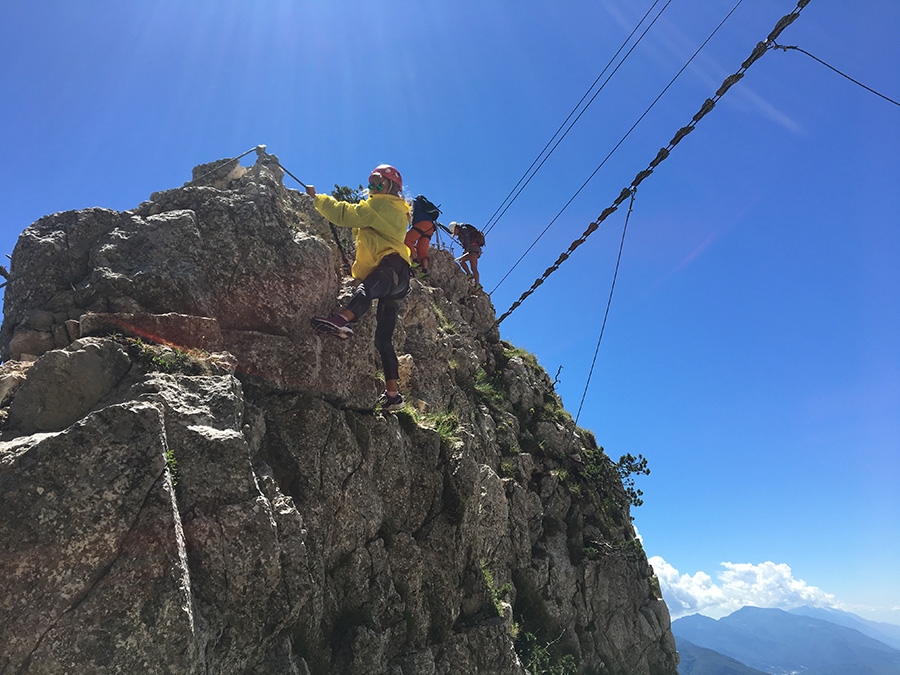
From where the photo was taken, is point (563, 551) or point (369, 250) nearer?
point (369, 250)

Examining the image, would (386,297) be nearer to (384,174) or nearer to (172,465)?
(384,174)

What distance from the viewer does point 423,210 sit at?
1551 centimetres

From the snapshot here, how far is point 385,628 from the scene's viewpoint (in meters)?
9.30

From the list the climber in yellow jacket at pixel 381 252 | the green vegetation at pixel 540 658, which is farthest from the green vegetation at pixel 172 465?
the green vegetation at pixel 540 658

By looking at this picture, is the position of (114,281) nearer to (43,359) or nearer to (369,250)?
(43,359)

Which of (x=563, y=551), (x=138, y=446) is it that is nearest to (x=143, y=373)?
(x=138, y=446)

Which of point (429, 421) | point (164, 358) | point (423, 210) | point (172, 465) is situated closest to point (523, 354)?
point (423, 210)

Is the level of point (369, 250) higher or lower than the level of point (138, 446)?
higher

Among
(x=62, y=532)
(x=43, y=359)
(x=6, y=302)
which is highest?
(x=6, y=302)

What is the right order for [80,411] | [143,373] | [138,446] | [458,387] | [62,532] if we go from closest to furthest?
[62,532] → [138,446] → [80,411] → [143,373] → [458,387]

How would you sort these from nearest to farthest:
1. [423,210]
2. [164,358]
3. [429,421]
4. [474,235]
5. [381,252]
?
1. [164,358]
2. [381,252]
3. [429,421]
4. [423,210]
5. [474,235]

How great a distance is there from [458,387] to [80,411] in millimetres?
12753

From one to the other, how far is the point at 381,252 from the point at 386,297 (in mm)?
1019

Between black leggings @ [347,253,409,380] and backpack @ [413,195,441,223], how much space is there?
14.9 ft
